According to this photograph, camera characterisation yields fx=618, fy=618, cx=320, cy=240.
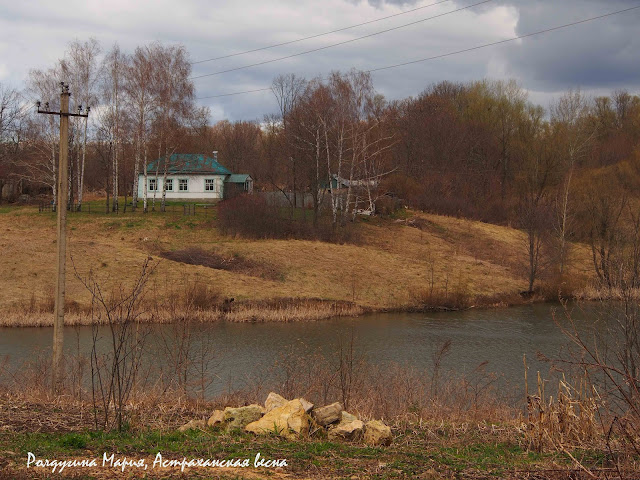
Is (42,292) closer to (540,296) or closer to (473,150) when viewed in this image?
(540,296)

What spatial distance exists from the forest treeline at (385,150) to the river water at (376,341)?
20.9ft

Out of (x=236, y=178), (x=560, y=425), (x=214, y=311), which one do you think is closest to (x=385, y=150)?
(x=236, y=178)

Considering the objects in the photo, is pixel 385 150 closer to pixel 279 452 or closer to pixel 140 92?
pixel 140 92

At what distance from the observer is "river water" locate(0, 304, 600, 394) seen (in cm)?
1794

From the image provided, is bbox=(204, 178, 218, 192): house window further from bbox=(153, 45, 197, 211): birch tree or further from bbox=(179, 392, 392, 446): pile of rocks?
bbox=(179, 392, 392, 446): pile of rocks

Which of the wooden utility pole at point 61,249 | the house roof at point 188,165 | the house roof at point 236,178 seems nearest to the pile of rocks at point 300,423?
the wooden utility pole at point 61,249

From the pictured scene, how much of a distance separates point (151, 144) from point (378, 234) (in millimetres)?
17260

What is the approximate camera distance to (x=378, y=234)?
43656mm

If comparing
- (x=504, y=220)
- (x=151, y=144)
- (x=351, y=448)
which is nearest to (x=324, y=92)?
(x=151, y=144)

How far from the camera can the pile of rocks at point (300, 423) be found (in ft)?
26.0

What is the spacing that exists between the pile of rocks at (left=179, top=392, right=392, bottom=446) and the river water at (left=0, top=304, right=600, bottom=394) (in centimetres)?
629

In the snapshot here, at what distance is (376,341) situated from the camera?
75.6ft

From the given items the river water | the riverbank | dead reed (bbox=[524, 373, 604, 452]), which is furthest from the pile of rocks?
the river water

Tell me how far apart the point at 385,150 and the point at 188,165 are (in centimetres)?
1590
